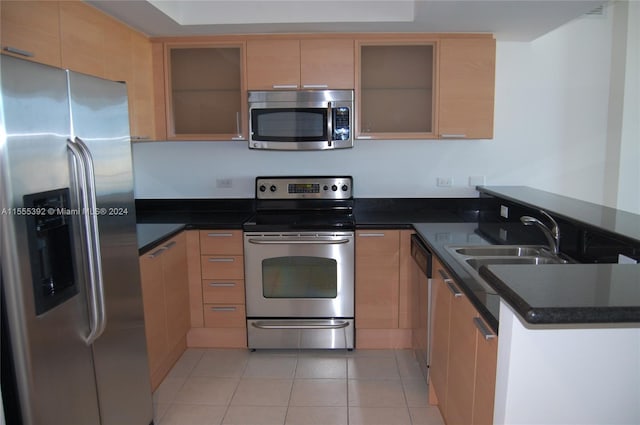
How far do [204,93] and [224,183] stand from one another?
0.71 metres

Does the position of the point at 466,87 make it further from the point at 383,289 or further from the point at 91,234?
the point at 91,234

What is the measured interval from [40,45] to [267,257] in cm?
175

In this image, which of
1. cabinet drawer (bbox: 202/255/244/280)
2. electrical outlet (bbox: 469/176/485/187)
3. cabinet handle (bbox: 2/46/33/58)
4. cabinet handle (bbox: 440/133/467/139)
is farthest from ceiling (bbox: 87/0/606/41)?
cabinet drawer (bbox: 202/255/244/280)

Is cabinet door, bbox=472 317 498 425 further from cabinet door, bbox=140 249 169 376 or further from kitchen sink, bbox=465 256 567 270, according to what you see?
cabinet door, bbox=140 249 169 376

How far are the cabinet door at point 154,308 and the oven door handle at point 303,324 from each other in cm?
67

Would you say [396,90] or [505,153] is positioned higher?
[396,90]

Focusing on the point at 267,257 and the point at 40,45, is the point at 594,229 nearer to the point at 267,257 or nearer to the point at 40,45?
the point at 267,257

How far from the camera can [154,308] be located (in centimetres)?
267

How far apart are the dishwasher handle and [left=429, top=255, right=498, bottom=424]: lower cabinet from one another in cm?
7

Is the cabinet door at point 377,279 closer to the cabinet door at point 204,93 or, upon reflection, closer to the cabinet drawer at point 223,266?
the cabinet drawer at point 223,266

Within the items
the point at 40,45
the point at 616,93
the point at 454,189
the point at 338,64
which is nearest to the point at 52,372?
the point at 40,45

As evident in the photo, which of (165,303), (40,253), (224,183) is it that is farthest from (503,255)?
(224,183)

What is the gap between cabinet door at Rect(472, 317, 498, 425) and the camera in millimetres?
1470

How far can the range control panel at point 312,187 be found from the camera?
3.53m
